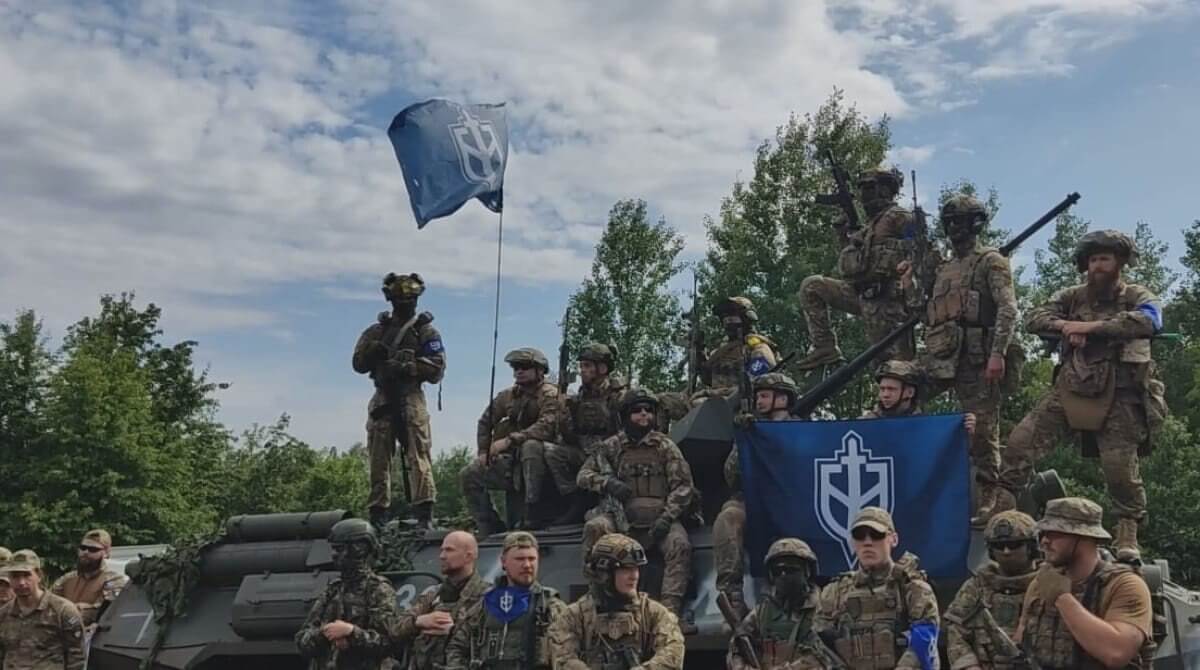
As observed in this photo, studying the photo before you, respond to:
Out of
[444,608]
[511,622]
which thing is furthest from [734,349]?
[511,622]

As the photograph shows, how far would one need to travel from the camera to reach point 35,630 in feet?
29.9

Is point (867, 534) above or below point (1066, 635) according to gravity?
above

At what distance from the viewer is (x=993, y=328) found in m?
8.70

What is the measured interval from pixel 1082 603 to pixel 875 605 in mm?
1000

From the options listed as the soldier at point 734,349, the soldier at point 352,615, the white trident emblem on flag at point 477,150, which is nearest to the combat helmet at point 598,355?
the soldier at point 734,349

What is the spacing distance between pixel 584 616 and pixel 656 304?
2604cm

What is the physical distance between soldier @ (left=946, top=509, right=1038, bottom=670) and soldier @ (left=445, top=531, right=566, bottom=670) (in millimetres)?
2202

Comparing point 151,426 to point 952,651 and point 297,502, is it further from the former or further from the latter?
point 952,651

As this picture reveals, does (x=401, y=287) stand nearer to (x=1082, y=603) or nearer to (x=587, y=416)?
(x=587, y=416)

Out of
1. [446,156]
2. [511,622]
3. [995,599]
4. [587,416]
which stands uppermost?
[446,156]

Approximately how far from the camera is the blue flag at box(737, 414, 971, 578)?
7.41 metres

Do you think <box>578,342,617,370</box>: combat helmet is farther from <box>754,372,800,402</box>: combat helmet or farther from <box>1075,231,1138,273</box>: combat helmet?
<box>1075,231,1138,273</box>: combat helmet

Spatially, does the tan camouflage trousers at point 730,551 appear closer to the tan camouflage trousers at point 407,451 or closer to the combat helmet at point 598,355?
the combat helmet at point 598,355

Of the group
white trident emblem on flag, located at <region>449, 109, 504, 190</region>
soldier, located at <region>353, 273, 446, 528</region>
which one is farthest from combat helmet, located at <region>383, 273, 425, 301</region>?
white trident emblem on flag, located at <region>449, 109, 504, 190</region>
